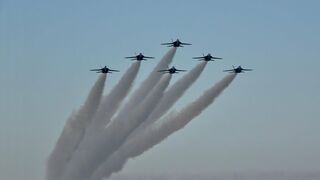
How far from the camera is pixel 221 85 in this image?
9869cm

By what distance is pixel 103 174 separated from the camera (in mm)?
100500

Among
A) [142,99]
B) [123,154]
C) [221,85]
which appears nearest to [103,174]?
[123,154]

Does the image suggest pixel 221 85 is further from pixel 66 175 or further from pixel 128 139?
pixel 66 175

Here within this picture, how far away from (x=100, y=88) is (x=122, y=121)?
18.3ft

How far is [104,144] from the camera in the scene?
329 feet

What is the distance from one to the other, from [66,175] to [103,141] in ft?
22.2

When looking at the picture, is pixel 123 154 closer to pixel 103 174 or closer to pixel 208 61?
pixel 103 174

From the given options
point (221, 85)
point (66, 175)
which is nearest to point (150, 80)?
point (221, 85)

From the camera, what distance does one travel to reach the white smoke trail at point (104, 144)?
99.3 meters

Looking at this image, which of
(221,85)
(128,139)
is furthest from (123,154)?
(221,85)

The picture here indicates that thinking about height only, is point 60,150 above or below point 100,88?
below

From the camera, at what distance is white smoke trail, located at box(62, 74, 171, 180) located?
9931cm

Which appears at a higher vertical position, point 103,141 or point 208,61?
point 208,61

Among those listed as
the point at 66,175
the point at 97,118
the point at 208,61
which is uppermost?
the point at 208,61
